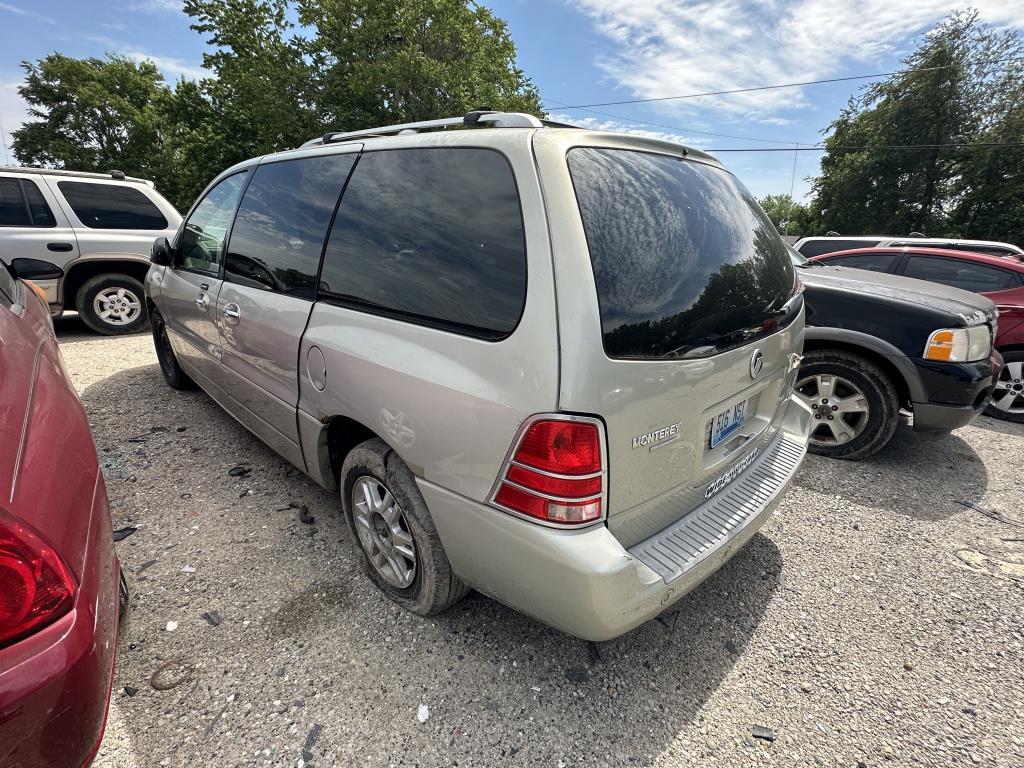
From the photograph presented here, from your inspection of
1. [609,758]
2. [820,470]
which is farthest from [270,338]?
[820,470]

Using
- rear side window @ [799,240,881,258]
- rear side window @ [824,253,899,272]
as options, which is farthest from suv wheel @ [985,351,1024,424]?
rear side window @ [799,240,881,258]

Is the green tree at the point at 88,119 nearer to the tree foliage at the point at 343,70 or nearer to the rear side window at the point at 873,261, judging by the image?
the tree foliage at the point at 343,70

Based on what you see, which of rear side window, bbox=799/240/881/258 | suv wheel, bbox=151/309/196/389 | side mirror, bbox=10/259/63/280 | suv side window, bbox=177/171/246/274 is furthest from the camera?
rear side window, bbox=799/240/881/258

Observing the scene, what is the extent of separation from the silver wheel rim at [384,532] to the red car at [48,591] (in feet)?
2.87

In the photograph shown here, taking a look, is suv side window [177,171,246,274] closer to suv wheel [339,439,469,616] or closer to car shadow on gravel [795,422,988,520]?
suv wheel [339,439,469,616]

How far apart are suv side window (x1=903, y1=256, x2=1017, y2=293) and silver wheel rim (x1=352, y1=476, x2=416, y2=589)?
601cm

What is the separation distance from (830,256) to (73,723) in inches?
297

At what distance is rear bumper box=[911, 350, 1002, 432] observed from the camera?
325cm

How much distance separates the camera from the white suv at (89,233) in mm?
6039

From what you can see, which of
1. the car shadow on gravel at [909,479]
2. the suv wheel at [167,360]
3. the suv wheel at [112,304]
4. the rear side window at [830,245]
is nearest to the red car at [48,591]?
the suv wheel at [167,360]

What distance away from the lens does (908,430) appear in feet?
14.0

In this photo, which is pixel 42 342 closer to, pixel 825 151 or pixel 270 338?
pixel 270 338

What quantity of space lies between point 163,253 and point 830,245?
8.86m

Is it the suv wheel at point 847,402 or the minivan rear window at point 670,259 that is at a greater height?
the minivan rear window at point 670,259
